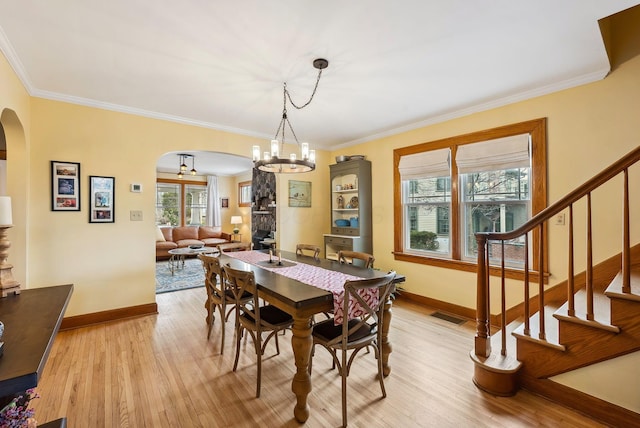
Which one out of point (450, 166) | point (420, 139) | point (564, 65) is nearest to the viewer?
point (564, 65)

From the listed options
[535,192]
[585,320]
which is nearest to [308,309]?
[585,320]

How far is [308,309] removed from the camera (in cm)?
185

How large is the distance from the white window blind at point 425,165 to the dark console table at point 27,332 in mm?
3846

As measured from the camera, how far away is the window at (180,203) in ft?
27.7

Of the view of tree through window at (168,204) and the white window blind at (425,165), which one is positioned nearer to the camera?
the white window blind at (425,165)

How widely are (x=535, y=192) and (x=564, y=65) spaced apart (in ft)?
3.91

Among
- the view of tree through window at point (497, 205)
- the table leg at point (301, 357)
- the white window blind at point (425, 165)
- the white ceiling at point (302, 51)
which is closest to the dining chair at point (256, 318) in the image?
the table leg at point (301, 357)

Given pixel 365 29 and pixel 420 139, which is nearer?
pixel 365 29

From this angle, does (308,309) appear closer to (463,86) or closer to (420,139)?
(463,86)

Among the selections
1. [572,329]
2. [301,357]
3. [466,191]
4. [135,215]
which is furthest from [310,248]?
[572,329]

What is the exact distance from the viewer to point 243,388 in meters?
2.12

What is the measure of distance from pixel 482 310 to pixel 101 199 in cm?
409

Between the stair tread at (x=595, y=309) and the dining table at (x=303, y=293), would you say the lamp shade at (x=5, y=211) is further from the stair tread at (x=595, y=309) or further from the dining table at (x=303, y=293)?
the stair tread at (x=595, y=309)

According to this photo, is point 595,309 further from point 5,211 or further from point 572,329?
point 5,211
